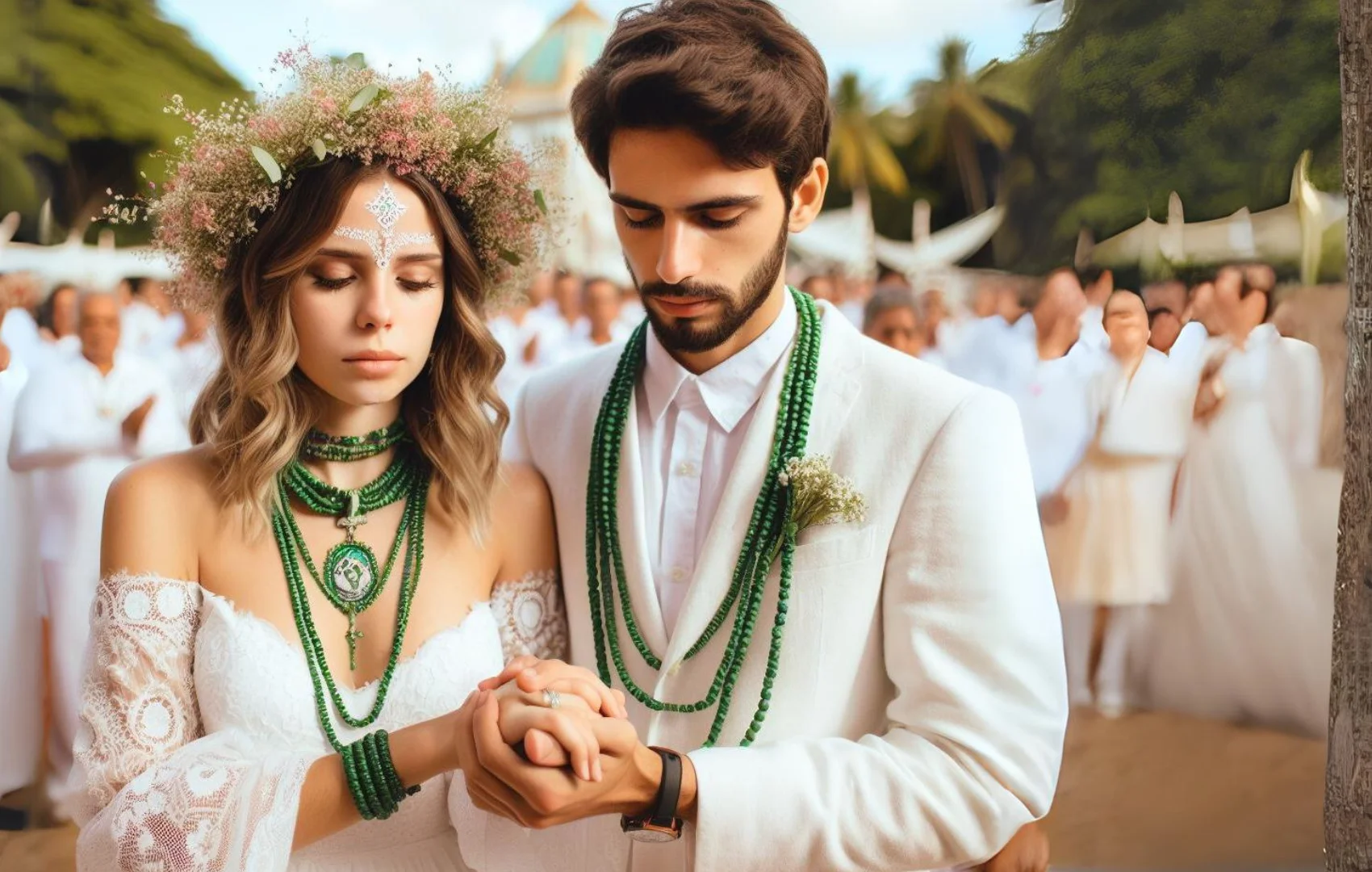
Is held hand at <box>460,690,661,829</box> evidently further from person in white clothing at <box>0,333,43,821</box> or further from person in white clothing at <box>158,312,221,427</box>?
person in white clothing at <box>0,333,43,821</box>

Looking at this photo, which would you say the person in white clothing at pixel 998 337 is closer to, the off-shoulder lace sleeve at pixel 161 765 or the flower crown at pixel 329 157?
the flower crown at pixel 329 157

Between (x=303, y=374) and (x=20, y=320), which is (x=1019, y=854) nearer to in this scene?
(x=303, y=374)

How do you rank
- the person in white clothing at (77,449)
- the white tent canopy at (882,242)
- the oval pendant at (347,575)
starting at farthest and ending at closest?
the white tent canopy at (882,242)
the person in white clothing at (77,449)
the oval pendant at (347,575)

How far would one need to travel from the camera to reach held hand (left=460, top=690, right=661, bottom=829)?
6.18 feet

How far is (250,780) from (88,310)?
13.2 ft

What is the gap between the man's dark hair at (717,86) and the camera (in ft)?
6.77

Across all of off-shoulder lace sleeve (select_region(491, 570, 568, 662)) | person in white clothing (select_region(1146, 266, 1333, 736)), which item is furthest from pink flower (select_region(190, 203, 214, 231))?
person in white clothing (select_region(1146, 266, 1333, 736))

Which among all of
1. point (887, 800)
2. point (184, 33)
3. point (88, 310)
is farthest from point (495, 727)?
point (184, 33)

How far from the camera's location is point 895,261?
6.85 m

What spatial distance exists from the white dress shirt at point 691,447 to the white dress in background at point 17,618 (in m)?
4.16

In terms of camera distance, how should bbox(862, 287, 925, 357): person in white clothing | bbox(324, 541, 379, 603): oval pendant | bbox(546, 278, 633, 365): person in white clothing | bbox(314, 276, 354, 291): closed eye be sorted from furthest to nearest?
1. bbox(862, 287, 925, 357): person in white clothing
2. bbox(546, 278, 633, 365): person in white clothing
3. bbox(324, 541, 379, 603): oval pendant
4. bbox(314, 276, 354, 291): closed eye

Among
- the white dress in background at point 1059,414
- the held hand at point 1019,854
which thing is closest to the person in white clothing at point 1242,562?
the white dress in background at point 1059,414

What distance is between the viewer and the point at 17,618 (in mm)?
5410

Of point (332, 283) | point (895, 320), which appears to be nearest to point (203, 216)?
point (332, 283)
